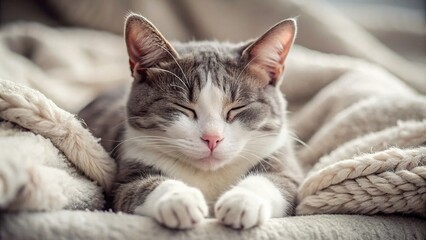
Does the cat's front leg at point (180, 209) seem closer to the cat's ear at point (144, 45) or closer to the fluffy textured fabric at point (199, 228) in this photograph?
the fluffy textured fabric at point (199, 228)

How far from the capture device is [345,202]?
1.04 metres

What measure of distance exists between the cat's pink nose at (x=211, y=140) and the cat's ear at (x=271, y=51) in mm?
255

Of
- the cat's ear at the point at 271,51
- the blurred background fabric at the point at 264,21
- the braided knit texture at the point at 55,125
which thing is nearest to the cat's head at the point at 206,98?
the cat's ear at the point at 271,51

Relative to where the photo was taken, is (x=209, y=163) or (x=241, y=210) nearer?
(x=241, y=210)

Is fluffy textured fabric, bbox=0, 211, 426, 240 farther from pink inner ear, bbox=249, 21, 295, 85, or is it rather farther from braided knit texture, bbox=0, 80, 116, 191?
pink inner ear, bbox=249, 21, 295, 85

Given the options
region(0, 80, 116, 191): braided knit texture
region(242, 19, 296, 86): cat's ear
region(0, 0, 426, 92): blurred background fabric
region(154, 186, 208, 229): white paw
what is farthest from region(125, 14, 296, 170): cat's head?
region(0, 0, 426, 92): blurred background fabric

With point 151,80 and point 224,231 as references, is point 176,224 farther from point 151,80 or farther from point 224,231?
point 151,80

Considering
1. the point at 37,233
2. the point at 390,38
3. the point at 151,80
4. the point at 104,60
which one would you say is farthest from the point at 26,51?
the point at 390,38

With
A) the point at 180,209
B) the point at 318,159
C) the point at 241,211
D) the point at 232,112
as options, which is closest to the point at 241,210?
the point at 241,211

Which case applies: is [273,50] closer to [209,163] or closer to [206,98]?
[206,98]

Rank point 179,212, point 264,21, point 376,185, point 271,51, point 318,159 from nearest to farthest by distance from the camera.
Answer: point 179,212, point 376,185, point 271,51, point 318,159, point 264,21

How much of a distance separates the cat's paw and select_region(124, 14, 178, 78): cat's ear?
46 centimetres

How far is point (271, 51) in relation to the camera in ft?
4.13

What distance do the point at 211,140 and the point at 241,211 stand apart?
23 centimetres
